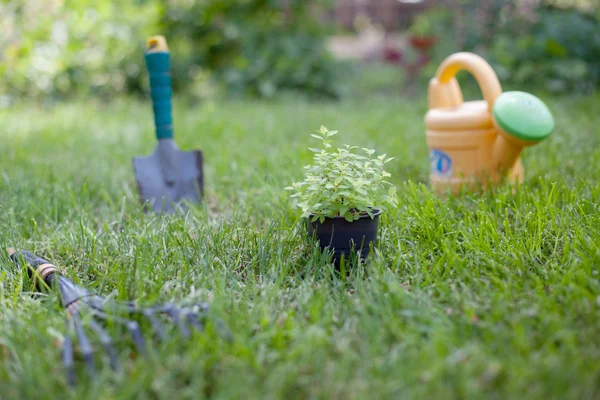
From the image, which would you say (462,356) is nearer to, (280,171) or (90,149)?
(280,171)

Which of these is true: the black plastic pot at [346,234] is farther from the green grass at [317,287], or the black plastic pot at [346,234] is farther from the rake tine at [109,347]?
the rake tine at [109,347]

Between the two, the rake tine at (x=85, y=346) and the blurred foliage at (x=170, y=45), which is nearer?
the rake tine at (x=85, y=346)

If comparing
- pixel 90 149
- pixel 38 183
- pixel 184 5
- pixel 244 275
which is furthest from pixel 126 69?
pixel 244 275

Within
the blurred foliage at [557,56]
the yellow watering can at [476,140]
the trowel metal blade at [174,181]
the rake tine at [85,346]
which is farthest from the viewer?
the blurred foliage at [557,56]

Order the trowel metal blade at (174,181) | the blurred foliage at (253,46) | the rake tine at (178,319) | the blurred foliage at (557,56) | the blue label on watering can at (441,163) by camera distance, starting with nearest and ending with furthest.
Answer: the rake tine at (178,319) → the blue label on watering can at (441,163) → the trowel metal blade at (174,181) → the blurred foliage at (557,56) → the blurred foliage at (253,46)

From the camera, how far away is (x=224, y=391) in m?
0.98

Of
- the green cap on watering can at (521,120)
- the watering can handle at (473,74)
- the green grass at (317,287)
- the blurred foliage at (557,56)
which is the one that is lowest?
the green grass at (317,287)

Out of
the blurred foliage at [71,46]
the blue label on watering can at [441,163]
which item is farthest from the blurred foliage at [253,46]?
the blue label on watering can at [441,163]

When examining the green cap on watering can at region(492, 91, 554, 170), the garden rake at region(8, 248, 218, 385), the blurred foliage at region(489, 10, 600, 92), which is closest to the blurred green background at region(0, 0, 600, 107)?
the blurred foliage at region(489, 10, 600, 92)

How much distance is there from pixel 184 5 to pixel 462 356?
5.43m

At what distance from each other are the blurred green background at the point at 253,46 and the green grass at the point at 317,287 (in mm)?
2580

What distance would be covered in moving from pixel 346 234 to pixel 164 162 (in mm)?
1134

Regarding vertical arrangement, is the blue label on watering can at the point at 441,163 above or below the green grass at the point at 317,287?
above

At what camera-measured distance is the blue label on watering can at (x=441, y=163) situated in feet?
6.95
